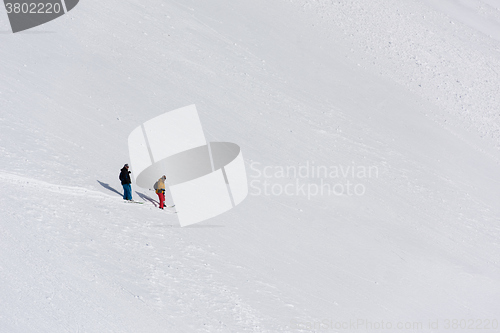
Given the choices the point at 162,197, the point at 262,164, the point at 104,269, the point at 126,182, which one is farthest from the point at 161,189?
the point at 262,164

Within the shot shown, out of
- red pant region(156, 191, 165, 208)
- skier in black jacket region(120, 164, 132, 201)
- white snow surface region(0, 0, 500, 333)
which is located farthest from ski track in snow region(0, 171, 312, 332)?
red pant region(156, 191, 165, 208)

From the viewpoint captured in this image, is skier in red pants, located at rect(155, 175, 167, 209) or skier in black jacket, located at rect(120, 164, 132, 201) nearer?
skier in black jacket, located at rect(120, 164, 132, 201)

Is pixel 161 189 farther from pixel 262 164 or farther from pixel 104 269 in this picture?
pixel 262 164

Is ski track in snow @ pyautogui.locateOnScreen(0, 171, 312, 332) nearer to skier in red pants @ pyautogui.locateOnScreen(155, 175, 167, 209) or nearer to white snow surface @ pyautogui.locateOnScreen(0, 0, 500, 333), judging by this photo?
white snow surface @ pyautogui.locateOnScreen(0, 0, 500, 333)

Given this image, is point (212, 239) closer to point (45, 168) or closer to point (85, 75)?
point (45, 168)

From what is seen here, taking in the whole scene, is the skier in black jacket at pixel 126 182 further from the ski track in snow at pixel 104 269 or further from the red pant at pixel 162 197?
the red pant at pixel 162 197

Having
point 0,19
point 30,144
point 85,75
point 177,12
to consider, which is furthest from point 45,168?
point 177,12

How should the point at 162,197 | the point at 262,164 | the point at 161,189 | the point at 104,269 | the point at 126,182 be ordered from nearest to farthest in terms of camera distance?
the point at 104,269 → the point at 126,182 → the point at 161,189 → the point at 162,197 → the point at 262,164
